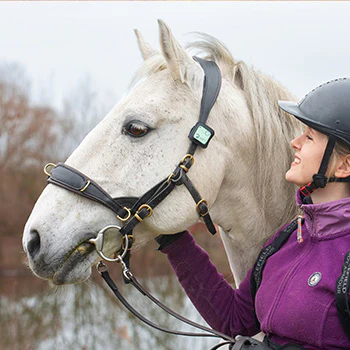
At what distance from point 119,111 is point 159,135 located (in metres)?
0.21

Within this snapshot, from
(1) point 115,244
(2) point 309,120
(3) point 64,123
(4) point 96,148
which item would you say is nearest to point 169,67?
(4) point 96,148

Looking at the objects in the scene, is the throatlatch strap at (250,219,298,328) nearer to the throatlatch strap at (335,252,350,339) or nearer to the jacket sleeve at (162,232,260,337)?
the jacket sleeve at (162,232,260,337)

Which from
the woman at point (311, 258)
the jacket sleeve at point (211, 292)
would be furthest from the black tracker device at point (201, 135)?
the jacket sleeve at point (211, 292)

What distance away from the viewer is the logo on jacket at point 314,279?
190cm

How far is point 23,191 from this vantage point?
1838 cm

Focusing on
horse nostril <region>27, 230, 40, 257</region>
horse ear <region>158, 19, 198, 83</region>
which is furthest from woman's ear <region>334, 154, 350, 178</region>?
horse nostril <region>27, 230, 40, 257</region>

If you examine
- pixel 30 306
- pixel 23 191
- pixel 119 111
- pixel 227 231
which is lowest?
pixel 23 191

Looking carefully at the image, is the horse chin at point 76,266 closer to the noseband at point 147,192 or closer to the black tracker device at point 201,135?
the noseband at point 147,192

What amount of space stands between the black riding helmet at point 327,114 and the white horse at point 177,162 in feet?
1.03

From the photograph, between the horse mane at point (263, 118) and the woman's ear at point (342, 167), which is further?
the horse mane at point (263, 118)

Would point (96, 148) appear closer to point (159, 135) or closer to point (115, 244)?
point (159, 135)

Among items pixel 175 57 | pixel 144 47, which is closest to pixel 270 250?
pixel 175 57

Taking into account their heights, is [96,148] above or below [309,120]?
below

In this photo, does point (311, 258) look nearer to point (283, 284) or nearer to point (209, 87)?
point (283, 284)
